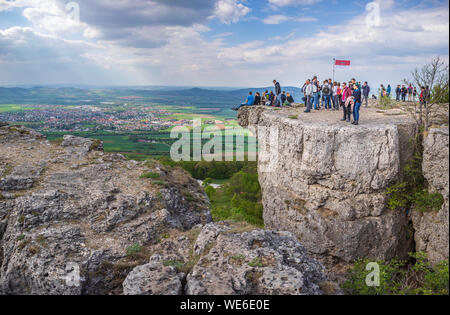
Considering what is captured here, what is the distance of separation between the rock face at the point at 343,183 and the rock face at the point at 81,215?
25.3 feet

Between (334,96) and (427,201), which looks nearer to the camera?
(427,201)

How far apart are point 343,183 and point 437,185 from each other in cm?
475

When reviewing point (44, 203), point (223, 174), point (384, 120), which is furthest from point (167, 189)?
point (223, 174)

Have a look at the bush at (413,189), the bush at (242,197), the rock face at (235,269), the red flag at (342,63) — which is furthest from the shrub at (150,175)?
the red flag at (342,63)

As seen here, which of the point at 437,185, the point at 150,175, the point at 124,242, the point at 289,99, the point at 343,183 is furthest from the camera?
the point at 289,99

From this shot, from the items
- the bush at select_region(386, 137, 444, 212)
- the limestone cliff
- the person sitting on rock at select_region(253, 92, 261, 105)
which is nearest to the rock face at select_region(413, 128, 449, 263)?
the bush at select_region(386, 137, 444, 212)

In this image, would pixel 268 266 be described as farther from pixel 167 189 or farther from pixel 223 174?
pixel 223 174

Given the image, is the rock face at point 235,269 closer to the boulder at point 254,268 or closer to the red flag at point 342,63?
the boulder at point 254,268

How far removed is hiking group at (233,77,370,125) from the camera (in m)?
17.4

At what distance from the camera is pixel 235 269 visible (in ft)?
23.7

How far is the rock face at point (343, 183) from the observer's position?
1694 centimetres

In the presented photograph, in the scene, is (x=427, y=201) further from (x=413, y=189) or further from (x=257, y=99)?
(x=257, y=99)

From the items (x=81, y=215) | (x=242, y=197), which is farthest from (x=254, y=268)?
(x=242, y=197)

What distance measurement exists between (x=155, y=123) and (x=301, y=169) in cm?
6724
